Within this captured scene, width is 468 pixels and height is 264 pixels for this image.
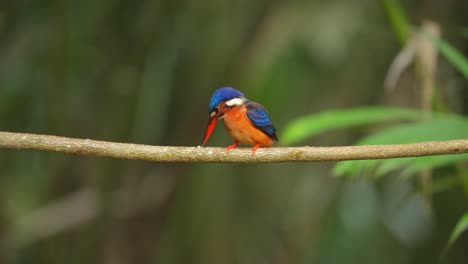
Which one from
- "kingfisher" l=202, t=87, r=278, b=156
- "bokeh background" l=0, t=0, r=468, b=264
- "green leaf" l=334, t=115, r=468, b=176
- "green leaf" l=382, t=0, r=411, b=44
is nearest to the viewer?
"green leaf" l=334, t=115, r=468, b=176

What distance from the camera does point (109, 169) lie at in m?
3.77

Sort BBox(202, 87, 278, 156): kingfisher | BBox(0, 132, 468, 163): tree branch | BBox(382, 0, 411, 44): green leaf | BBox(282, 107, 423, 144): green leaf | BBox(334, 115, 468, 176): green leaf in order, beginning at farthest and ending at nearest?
BBox(382, 0, 411, 44): green leaf, BBox(282, 107, 423, 144): green leaf, BBox(202, 87, 278, 156): kingfisher, BBox(334, 115, 468, 176): green leaf, BBox(0, 132, 468, 163): tree branch

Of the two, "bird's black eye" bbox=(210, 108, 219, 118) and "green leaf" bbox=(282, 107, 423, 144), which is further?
"green leaf" bbox=(282, 107, 423, 144)

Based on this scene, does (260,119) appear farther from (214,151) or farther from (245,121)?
(214,151)

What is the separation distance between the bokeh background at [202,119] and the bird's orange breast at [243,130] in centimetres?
111

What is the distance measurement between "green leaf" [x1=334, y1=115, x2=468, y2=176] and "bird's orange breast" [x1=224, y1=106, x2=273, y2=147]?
0.82 ft

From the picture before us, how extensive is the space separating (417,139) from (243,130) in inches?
20.7

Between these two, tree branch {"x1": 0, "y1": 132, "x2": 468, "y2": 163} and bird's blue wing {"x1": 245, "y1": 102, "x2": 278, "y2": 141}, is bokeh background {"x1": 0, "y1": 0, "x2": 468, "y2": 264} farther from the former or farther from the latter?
tree branch {"x1": 0, "y1": 132, "x2": 468, "y2": 163}

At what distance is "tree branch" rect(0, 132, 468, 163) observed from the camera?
5.03 feet

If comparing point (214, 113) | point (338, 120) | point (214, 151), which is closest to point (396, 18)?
point (338, 120)

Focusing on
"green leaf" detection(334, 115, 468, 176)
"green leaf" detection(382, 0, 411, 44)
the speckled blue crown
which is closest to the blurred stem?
"green leaf" detection(382, 0, 411, 44)

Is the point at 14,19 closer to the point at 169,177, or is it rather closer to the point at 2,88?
the point at 2,88

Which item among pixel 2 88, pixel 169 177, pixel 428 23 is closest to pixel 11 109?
pixel 2 88

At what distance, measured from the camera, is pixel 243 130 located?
85.5 inches
